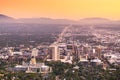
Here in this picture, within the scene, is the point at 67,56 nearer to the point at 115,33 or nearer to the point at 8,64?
the point at 8,64

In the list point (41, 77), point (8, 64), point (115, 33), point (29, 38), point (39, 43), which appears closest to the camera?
point (41, 77)

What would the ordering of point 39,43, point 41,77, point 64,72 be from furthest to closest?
point 39,43, point 64,72, point 41,77

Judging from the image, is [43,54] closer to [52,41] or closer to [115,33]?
[52,41]

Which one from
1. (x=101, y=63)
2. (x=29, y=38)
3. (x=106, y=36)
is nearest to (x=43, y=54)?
(x=101, y=63)

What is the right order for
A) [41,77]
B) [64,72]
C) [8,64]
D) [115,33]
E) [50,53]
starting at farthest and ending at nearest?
1. [115,33]
2. [50,53]
3. [8,64]
4. [64,72]
5. [41,77]

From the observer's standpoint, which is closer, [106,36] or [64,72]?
[64,72]

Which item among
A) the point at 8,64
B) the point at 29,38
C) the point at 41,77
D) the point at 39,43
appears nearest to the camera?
the point at 41,77

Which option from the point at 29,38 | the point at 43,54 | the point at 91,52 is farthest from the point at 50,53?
the point at 29,38

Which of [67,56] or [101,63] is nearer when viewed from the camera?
[101,63]
